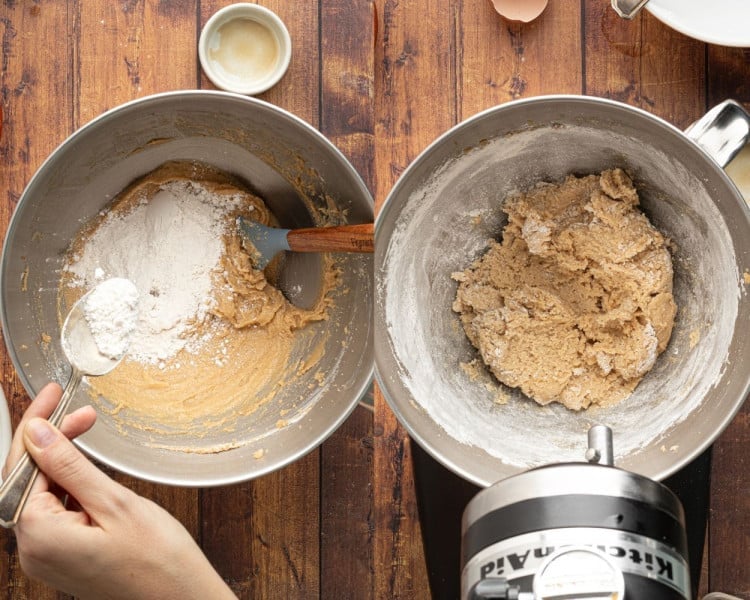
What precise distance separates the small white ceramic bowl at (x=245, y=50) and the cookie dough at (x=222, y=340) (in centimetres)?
11

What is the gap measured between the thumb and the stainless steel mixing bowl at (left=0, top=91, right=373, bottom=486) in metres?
0.05

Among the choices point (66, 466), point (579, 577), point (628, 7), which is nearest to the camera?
point (579, 577)

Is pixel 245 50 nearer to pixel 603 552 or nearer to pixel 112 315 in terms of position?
pixel 112 315

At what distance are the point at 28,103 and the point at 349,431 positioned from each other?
1.67ft

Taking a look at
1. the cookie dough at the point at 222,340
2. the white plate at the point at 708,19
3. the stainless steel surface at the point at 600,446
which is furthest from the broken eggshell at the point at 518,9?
the stainless steel surface at the point at 600,446

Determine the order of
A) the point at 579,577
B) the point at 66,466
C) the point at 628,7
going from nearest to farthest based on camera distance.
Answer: the point at 579,577 → the point at 66,466 → the point at 628,7

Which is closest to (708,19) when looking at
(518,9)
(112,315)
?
(518,9)

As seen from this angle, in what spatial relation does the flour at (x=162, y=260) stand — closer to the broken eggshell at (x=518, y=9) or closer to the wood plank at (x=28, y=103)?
the wood plank at (x=28, y=103)

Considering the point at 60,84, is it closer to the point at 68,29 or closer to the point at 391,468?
the point at 68,29

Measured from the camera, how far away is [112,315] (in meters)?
0.84

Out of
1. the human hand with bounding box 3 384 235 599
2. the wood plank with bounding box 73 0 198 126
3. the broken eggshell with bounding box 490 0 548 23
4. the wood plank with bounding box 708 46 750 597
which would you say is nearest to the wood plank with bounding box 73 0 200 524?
the wood plank with bounding box 73 0 198 126

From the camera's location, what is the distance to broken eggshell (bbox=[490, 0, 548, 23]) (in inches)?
33.5

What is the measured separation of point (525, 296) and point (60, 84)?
0.56 m

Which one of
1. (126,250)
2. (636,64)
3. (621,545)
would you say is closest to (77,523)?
(126,250)
